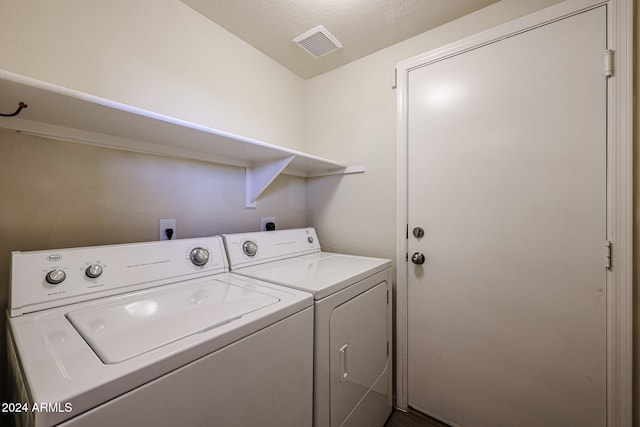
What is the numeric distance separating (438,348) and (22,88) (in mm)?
2165

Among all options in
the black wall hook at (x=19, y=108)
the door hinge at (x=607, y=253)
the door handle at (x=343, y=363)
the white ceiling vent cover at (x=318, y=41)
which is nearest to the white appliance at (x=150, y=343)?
the door handle at (x=343, y=363)

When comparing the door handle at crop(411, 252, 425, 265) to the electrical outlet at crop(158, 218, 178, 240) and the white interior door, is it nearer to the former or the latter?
the white interior door

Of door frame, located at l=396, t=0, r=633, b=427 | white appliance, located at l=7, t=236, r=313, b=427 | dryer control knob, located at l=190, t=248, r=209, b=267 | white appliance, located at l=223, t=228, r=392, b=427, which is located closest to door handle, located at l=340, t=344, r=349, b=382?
white appliance, located at l=223, t=228, r=392, b=427

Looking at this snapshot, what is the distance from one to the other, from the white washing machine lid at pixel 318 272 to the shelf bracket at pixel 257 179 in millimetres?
498

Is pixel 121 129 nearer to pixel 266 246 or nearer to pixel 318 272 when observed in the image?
pixel 266 246

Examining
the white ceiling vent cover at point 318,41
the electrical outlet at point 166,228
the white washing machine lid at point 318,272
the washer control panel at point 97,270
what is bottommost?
the white washing machine lid at point 318,272

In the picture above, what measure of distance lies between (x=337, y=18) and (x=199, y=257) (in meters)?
1.58

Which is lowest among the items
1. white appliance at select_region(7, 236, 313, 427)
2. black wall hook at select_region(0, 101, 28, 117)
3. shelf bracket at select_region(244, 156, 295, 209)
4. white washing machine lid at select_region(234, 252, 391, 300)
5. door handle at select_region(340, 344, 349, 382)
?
door handle at select_region(340, 344, 349, 382)

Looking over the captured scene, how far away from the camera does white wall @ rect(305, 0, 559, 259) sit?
1.76 metres

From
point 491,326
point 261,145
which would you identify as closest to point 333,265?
point 261,145

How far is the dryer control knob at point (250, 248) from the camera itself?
1427 millimetres

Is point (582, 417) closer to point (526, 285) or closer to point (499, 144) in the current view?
point (526, 285)

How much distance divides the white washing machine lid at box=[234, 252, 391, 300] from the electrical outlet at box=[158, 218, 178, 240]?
0.41m

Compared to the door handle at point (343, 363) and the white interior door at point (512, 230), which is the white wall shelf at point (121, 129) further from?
the door handle at point (343, 363)
